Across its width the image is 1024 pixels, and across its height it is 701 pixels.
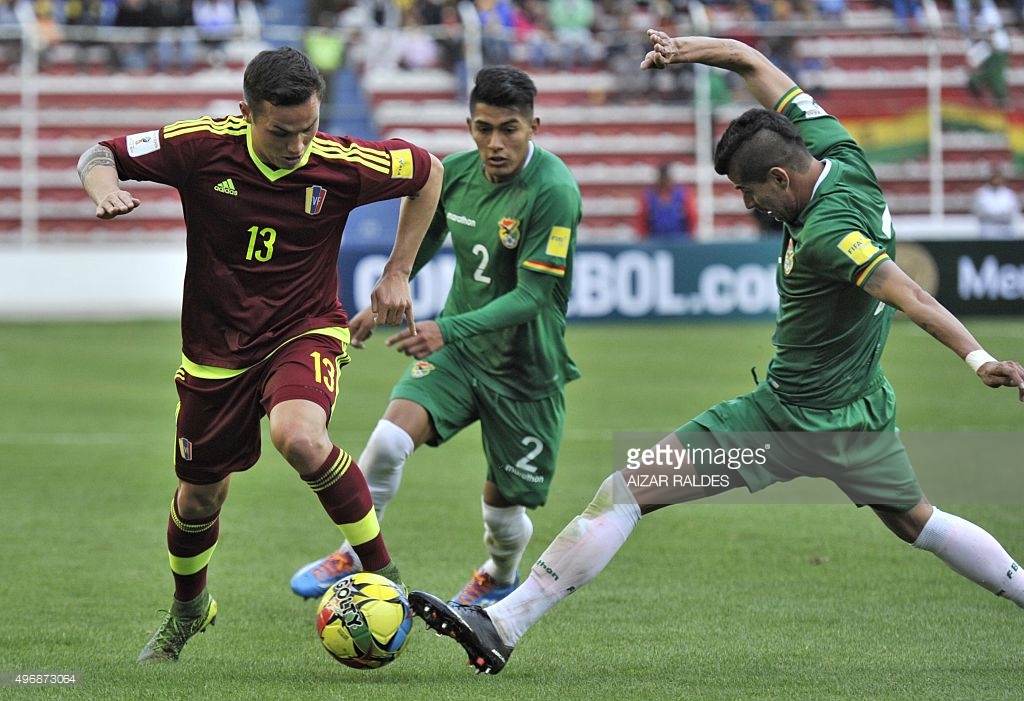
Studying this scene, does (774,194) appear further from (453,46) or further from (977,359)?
(453,46)

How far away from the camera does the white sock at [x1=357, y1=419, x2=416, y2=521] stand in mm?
6711

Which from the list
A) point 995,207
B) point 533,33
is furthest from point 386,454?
point 533,33

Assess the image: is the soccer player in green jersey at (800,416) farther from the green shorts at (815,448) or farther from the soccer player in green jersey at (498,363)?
the soccer player in green jersey at (498,363)

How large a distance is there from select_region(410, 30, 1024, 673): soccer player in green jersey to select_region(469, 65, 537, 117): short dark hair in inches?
35.5

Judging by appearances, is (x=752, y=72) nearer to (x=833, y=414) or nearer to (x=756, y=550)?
(x=833, y=414)

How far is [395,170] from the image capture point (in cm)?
577

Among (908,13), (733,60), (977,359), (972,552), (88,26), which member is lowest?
(972,552)

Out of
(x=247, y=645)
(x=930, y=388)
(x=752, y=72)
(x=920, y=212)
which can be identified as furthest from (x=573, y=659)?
(x=920, y=212)

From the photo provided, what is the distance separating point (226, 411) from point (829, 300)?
7.17ft

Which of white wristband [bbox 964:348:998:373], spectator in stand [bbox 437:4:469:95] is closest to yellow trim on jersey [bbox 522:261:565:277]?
white wristband [bbox 964:348:998:373]

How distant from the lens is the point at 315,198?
5.61m

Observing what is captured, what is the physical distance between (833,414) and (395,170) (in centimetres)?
186

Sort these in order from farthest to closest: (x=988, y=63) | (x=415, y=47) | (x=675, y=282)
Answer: (x=415, y=47) → (x=988, y=63) → (x=675, y=282)

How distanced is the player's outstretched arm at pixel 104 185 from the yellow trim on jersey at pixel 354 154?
28.9 inches
